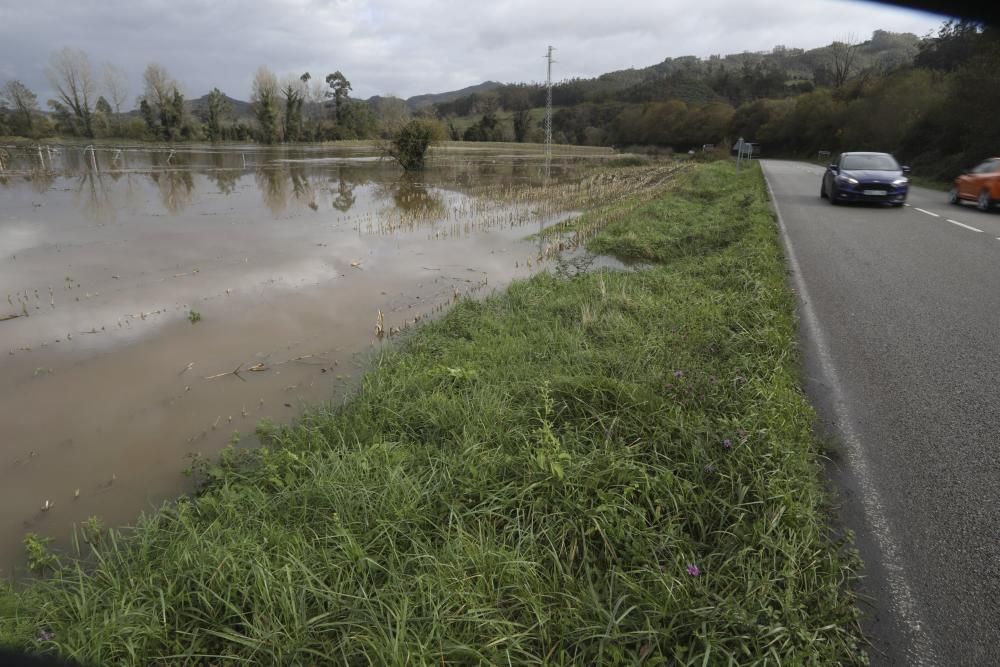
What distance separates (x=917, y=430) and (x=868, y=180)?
1377 centimetres

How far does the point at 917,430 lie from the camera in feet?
11.6

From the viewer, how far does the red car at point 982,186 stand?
13.5 metres

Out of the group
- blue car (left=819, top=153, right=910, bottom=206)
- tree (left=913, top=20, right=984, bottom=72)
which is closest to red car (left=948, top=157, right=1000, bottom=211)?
blue car (left=819, top=153, right=910, bottom=206)

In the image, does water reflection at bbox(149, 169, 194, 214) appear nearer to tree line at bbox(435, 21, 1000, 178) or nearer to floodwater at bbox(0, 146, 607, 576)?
floodwater at bbox(0, 146, 607, 576)

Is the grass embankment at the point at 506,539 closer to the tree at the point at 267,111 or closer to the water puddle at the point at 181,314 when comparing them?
the water puddle at the point at 181,314

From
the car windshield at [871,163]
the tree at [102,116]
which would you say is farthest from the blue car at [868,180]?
the tree at [102,116]

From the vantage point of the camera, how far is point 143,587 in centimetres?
250

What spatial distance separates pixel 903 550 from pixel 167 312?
8485 millimetres

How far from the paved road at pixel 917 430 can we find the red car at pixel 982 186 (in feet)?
23.7

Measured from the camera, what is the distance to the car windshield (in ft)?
49.2

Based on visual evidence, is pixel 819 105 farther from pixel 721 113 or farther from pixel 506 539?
pixel 506 539

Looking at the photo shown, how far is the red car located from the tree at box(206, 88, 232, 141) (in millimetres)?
84045

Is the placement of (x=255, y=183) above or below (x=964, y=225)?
above

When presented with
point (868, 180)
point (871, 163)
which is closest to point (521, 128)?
point (871, 163)
